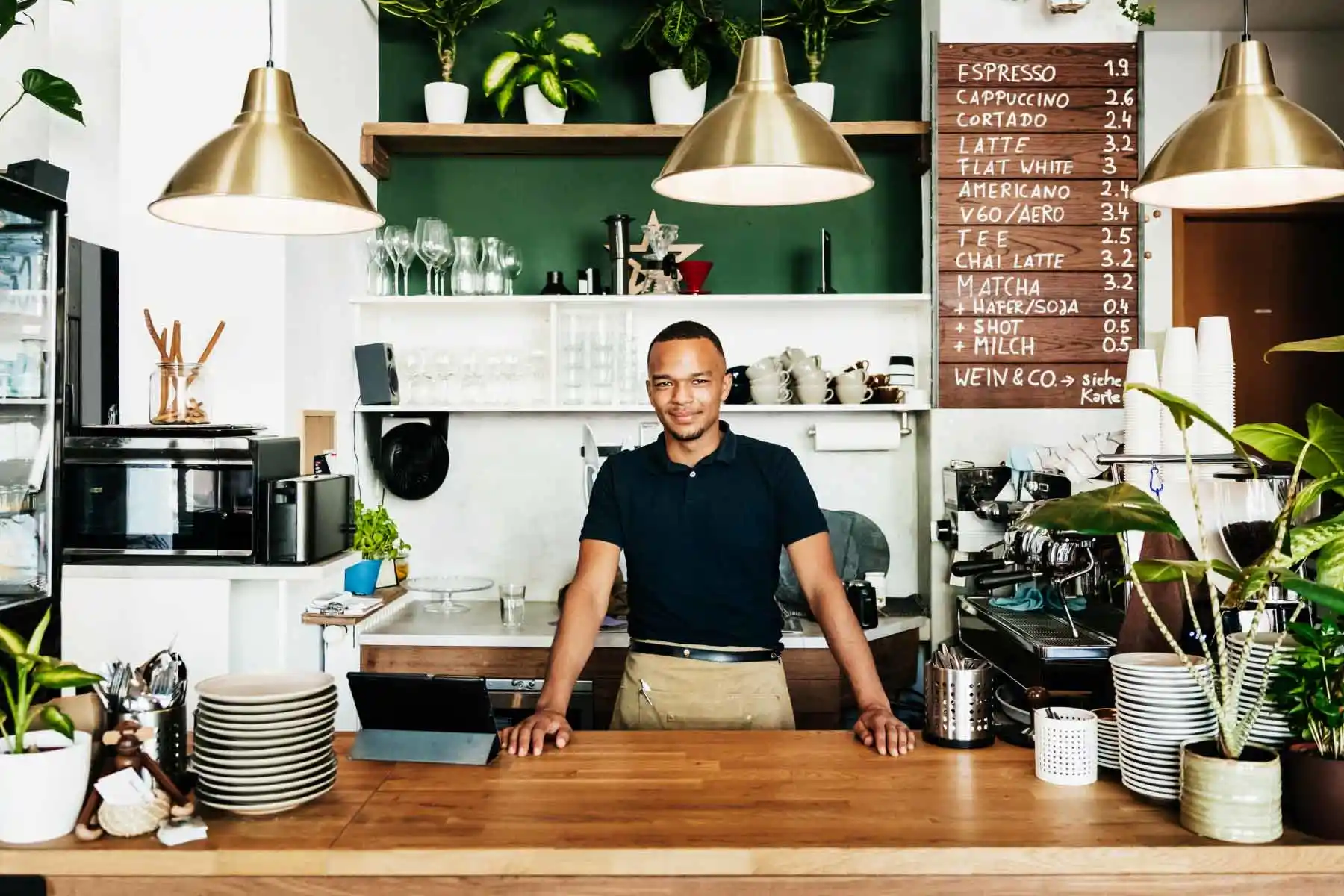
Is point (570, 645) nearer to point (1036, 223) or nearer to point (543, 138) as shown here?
point (543, 138)

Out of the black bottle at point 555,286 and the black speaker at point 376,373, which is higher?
the black bottle at point 555,286

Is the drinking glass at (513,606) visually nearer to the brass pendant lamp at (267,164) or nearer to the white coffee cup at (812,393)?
the white coffee cup at (812,393)

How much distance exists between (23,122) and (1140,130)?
3.60 metres

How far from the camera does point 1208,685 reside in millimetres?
1553

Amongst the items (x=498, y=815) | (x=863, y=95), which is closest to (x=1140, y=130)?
(x=863, y=95)

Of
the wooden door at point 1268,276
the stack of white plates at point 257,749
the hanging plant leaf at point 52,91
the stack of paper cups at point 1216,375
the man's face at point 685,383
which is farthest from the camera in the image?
the wooden door at point 1268,276

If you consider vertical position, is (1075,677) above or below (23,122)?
below

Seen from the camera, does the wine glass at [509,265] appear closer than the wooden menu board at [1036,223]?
No

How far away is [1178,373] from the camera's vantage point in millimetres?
2090

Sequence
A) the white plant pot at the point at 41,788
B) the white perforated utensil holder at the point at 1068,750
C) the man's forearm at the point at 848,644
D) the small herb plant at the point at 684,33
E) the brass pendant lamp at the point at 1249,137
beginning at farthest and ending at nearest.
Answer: the small herb plant at the point at 684,33 → the man's forearm at the point at 848,644 → the brass pendant lamp at the point at 1249,137 → the white perforated utensil holder at the point at 1068,750 → the white plant pot at the point at 41,788

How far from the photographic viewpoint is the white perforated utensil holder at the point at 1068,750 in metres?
1.75

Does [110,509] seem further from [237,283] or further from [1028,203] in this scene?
[1028,203]

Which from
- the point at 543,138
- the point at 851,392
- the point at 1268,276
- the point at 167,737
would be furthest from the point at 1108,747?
the point at 1268,276

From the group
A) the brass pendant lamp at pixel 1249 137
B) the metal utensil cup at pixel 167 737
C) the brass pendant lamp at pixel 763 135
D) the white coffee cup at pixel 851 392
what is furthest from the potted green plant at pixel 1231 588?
the white coffee cup at pixel 851 392
